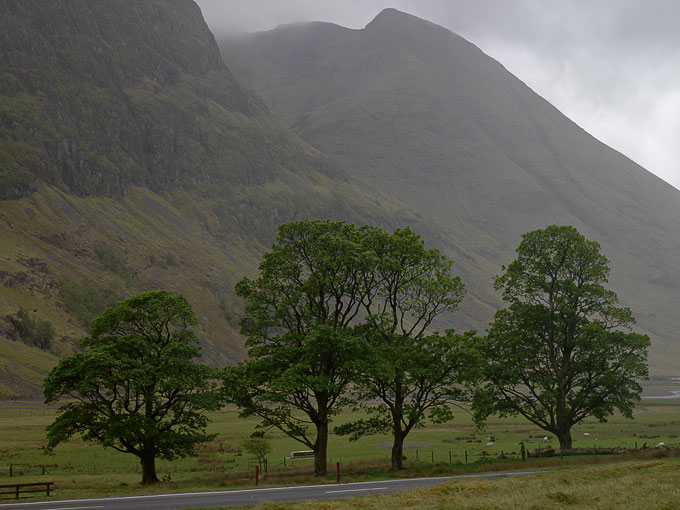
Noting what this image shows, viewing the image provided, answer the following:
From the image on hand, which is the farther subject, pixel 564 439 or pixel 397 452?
pixel 564 439

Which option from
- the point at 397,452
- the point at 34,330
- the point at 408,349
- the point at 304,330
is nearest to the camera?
the point at 397,452

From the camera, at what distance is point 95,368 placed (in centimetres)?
3900

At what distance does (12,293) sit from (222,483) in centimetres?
15387

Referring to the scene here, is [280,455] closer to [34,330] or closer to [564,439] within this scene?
[564,439]

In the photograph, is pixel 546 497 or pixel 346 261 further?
pixel 346 261

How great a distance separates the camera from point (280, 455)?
235 feet

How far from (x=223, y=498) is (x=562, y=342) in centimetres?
3112

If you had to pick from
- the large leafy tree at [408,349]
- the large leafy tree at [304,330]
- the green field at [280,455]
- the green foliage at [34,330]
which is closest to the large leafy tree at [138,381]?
the green field at [280,455]

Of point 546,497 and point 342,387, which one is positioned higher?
point 342,387

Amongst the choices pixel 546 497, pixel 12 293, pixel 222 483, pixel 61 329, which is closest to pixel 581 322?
pixel 546 497

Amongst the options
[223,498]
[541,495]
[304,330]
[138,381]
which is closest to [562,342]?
[304,330]

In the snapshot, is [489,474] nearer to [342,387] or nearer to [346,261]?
[342,387]

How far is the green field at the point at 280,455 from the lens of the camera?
41594mm

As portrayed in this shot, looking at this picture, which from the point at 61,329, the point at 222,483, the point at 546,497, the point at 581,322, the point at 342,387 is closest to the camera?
the point at 546,497
